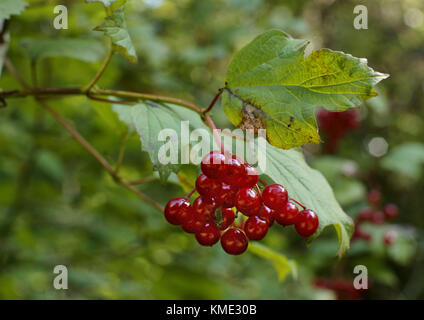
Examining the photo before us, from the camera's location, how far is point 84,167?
8.06 ft

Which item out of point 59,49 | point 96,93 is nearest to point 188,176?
point 96,93

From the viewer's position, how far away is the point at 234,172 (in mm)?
697

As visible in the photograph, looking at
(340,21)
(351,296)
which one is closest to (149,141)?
(351,296)

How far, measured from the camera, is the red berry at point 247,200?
2.30 feet

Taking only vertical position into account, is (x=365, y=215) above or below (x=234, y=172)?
above

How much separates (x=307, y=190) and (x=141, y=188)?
1.77 metres

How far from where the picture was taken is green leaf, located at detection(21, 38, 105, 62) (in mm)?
1297

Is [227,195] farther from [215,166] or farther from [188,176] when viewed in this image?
[188,176]

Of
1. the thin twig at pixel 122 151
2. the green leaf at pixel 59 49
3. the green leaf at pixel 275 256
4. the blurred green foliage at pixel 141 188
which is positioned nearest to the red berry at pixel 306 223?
the green leaf at pixel 275 256

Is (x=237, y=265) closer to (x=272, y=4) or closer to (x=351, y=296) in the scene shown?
(x=351, y=296)

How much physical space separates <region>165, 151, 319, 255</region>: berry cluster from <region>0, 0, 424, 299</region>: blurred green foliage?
1.05 m

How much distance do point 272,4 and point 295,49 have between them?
105 inches

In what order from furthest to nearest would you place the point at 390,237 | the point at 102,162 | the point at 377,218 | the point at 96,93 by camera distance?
the point at 377,218 → the point at 390,237 → the point at 102,162 → the point at 96,93
